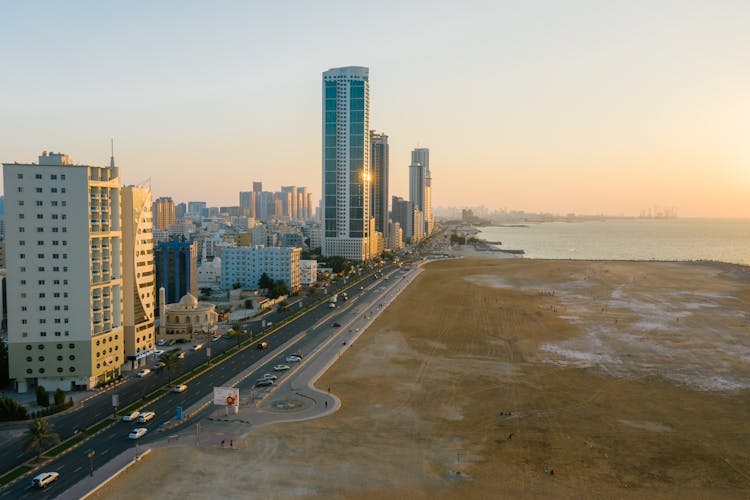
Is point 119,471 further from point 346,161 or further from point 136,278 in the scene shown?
point 346,161

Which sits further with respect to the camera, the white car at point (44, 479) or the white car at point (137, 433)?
the white car at point (137, 433)

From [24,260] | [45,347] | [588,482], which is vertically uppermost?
[24,260]

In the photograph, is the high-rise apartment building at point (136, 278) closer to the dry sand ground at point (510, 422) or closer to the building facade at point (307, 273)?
the dry sand ground at point (510, 422)

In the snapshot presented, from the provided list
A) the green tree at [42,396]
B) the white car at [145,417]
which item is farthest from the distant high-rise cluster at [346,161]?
the white car at [145,417]

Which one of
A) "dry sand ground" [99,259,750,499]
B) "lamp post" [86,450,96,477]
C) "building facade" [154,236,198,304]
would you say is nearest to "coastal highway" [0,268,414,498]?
"lamp post" [86,450,96,477]

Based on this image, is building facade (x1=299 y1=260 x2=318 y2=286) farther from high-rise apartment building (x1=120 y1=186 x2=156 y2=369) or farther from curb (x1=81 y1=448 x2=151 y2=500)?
curb (x1=81 y1=448 x2=151 y2=500)

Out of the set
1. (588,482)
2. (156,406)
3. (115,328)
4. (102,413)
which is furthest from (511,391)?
(115,328)

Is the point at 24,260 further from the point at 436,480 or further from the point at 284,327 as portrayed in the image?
the point at 436,480
